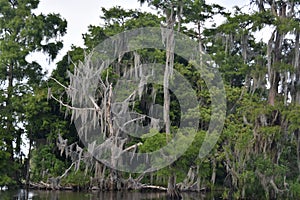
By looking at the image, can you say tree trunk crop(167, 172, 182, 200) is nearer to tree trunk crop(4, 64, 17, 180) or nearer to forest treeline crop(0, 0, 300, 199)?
forest treeline crop(0, 0, 300, 199)

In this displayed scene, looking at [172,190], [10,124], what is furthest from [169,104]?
[10,124]

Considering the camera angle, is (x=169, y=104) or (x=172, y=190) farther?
(x=169, y=104)

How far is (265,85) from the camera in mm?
17188

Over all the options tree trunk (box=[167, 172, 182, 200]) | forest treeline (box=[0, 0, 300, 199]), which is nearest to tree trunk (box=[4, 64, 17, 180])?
forest treeline (box=[0, 0, 300, 199])

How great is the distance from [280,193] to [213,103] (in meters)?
7.10

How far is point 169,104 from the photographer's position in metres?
21.3

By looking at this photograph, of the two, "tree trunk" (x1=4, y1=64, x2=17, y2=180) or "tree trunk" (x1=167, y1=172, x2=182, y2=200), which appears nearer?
"tree trunk" (x1=167, y1=172, x2=182, y2=200)

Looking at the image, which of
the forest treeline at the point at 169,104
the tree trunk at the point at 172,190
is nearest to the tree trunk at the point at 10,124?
the forest treeline at the point at 169,104

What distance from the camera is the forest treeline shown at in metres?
15.6

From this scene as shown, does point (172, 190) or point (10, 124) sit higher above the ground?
point (10, 124)

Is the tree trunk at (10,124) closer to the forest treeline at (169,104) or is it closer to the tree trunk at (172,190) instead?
the forest treeline at (169,104)

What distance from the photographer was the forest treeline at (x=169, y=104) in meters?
15.6

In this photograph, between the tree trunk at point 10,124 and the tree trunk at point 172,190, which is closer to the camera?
A: the tree trunk at point 172,190

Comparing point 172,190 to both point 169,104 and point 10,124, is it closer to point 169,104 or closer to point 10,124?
point 169,104
